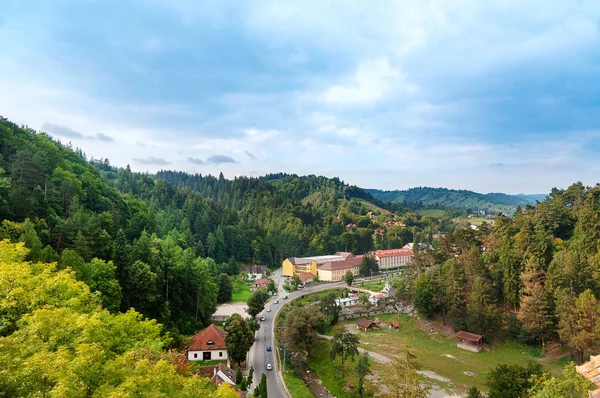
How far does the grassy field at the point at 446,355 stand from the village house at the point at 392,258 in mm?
52246

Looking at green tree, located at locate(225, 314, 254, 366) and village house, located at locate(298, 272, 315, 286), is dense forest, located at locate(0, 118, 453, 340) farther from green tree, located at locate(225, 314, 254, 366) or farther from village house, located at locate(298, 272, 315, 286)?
village house, located at locate(298, 272, 315, 286)

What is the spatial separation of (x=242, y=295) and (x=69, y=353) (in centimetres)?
5761

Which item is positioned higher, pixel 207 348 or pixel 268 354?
pixel 207 348

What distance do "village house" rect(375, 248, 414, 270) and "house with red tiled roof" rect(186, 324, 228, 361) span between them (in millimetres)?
70988

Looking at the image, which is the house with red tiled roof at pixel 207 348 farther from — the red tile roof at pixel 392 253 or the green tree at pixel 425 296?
the red tile roof at pixel 392 253

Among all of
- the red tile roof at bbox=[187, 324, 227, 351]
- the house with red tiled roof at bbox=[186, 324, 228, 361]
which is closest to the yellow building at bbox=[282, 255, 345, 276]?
the red tile roof at bbox=[187, 324, 227, 351]

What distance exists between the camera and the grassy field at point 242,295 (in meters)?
64.0

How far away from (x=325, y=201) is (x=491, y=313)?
13338 cm

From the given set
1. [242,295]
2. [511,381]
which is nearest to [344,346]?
[511,381]

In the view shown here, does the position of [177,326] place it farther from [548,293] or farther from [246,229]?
[246,229]

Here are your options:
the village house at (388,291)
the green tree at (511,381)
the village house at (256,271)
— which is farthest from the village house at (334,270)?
the green tree at (511,381)

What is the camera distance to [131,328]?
19.4m

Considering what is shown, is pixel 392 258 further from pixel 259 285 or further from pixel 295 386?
pixel 295 386

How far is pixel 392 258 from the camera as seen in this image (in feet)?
338
